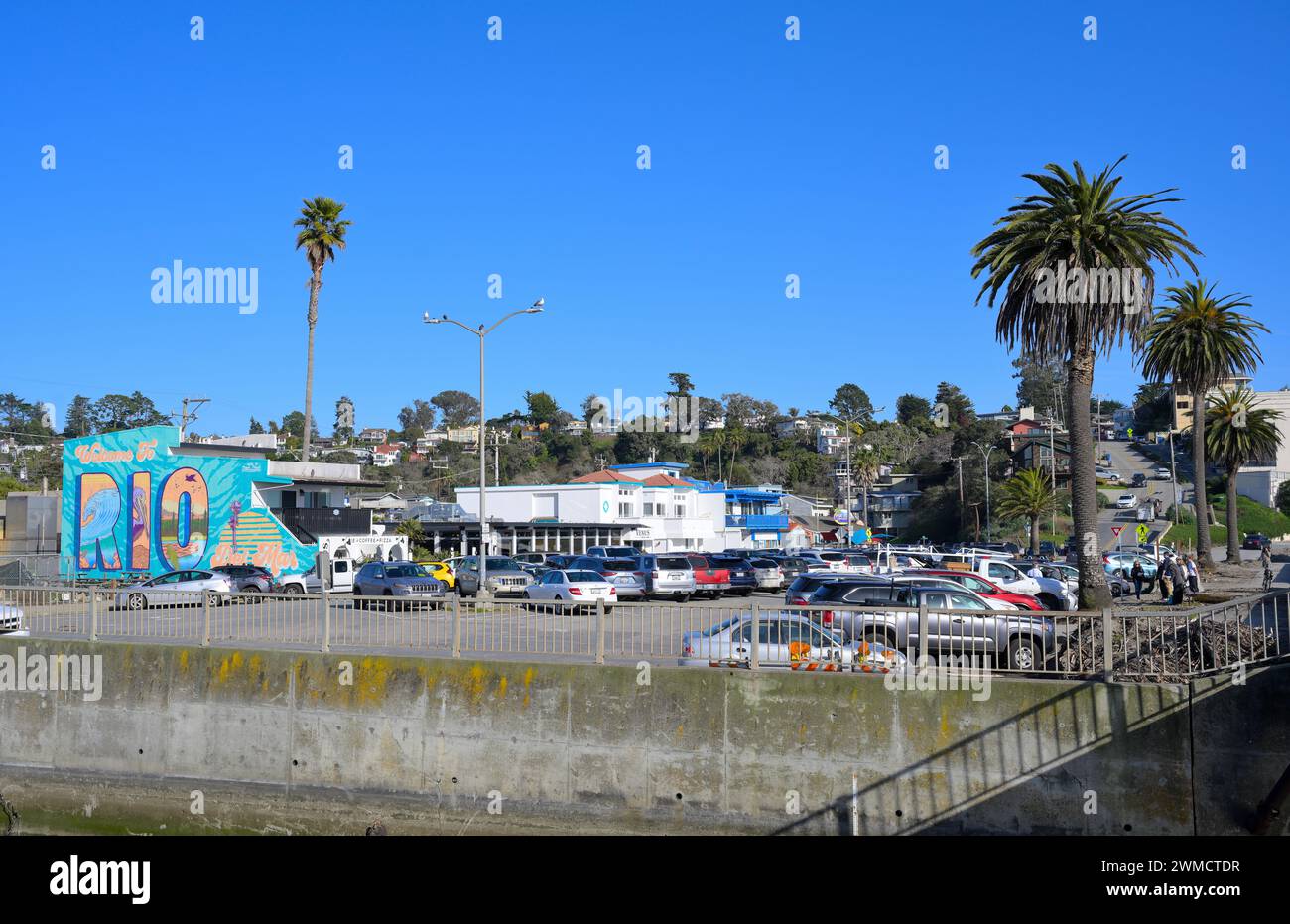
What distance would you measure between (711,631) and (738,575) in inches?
894

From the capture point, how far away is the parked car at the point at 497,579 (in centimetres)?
3550

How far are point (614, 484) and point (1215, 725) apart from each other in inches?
2310

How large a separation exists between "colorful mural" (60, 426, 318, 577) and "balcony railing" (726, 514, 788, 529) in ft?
159

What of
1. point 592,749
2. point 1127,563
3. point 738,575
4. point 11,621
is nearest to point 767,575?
point 738,575

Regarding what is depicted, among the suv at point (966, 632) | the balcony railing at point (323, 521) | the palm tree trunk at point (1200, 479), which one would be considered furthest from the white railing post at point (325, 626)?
the palm tree trunk at point (1200, 479)

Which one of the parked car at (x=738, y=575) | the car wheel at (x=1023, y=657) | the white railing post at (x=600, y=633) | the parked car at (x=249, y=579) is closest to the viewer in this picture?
the car wheel at (x=1023, y=657)

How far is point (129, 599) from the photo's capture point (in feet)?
57.3

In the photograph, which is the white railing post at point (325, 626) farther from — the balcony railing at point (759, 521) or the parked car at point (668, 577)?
the balcony railing at point (759, 521)

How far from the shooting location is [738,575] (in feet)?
123

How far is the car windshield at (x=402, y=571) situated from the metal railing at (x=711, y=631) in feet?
50.4

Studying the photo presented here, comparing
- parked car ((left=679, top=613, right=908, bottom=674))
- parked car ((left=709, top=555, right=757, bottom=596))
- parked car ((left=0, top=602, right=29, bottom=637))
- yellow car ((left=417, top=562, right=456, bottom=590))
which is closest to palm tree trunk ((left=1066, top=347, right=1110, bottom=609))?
parked car ((left=709, top=555, right=757, bottom=596))

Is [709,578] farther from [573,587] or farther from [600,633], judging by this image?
[600,633]
